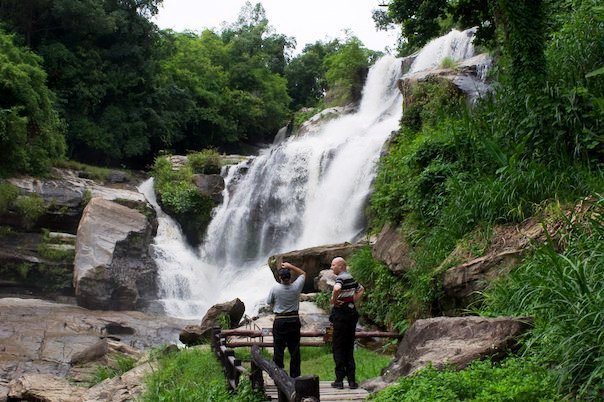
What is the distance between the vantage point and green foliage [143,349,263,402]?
721cm

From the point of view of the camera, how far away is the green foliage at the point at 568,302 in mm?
4574

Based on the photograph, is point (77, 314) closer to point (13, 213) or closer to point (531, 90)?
point (13, 213)

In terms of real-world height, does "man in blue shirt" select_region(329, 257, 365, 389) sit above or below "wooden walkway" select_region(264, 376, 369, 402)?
above

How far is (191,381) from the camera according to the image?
869 centimetres

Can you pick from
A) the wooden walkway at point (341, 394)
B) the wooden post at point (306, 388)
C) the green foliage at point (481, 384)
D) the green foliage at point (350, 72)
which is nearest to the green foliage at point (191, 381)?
the wooden walkway at point (341, 394)

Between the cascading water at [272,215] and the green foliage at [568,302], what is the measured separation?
36.3 ft

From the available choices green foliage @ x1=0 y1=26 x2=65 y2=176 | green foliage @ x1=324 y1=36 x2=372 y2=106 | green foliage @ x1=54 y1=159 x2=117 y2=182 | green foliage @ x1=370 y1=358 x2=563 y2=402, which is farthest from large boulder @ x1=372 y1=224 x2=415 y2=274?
green foliage @ x1=324 y1=36 x2=372 y2=106

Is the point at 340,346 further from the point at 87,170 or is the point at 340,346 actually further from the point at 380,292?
the point at 87,170

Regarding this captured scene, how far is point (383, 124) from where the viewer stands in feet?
82.0

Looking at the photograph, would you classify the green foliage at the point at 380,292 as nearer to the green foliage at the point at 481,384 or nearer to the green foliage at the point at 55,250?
the green foliage at the point at 481,384

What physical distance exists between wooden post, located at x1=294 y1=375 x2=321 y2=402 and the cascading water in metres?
13.0

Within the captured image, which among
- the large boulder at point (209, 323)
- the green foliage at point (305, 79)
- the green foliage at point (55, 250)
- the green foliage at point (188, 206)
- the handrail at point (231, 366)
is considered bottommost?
the large boulder at point (209, 323)

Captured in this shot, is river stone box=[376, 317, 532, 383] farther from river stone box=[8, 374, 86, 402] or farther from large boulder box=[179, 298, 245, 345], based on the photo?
large boulder box=[179, 298, 245, 345]

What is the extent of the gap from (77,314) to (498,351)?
1380 cm
